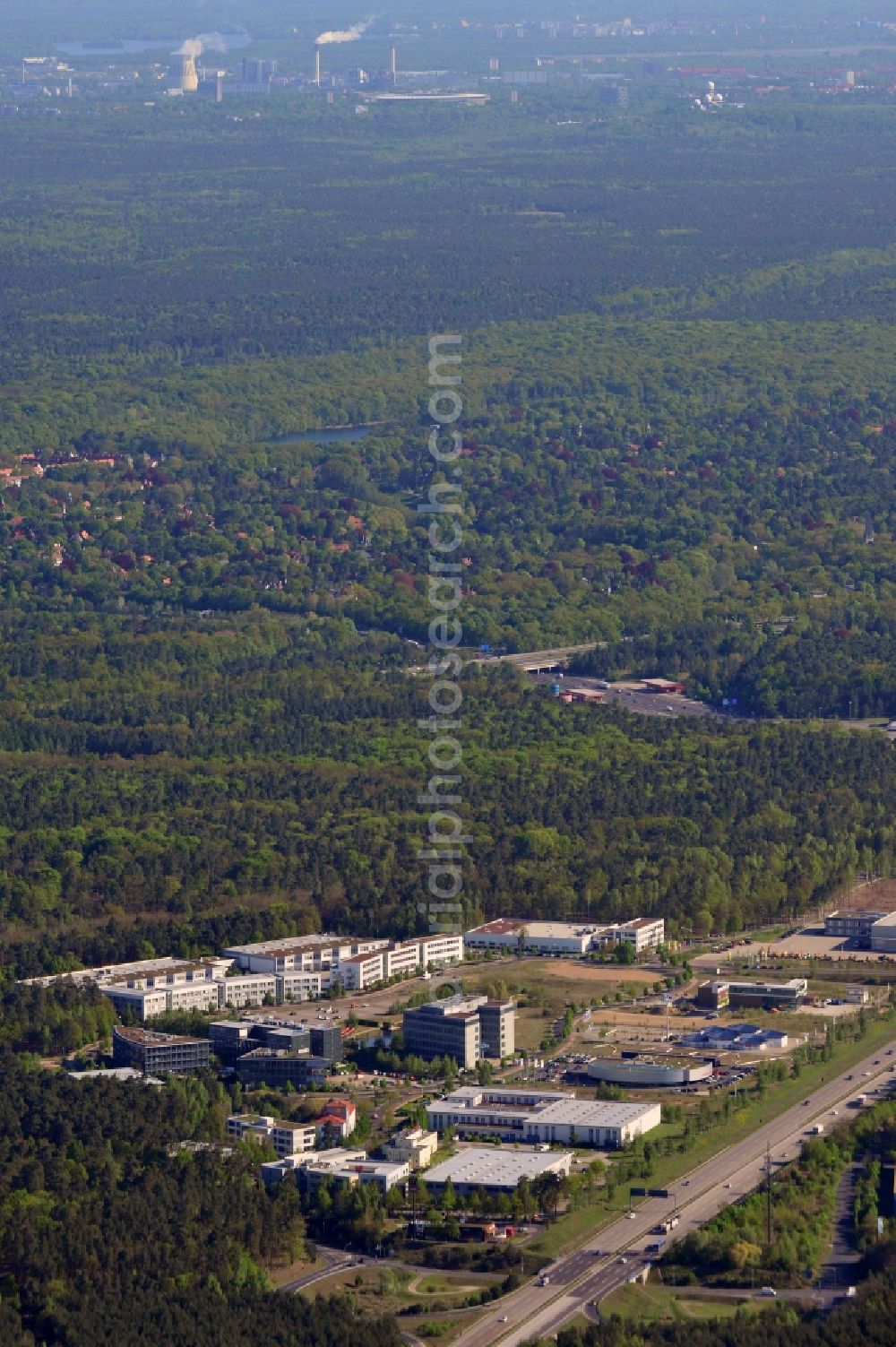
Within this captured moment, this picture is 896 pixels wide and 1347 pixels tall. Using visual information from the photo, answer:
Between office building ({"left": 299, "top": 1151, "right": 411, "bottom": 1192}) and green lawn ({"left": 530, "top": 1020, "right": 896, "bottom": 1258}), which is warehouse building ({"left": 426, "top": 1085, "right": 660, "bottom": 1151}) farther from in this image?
office building ({"left": 299, "top": 1151, "right": 411, "bottom": 1192})

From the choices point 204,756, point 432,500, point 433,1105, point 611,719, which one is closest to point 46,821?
point 204,756

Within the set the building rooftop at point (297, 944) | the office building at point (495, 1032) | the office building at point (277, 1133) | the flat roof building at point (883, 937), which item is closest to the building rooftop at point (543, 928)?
the building rooftop at point (297, 944)

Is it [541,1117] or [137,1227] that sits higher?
[137,1227]

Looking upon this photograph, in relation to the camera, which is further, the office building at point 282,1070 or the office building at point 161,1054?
the office building at point 161,1054

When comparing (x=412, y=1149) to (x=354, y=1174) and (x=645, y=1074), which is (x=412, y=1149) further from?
(x=645, y=1074)

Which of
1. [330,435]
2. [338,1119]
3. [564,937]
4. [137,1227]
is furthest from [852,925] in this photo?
[330,435]

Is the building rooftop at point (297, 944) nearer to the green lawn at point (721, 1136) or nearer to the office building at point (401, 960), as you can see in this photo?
the office building at point (401, 960)
